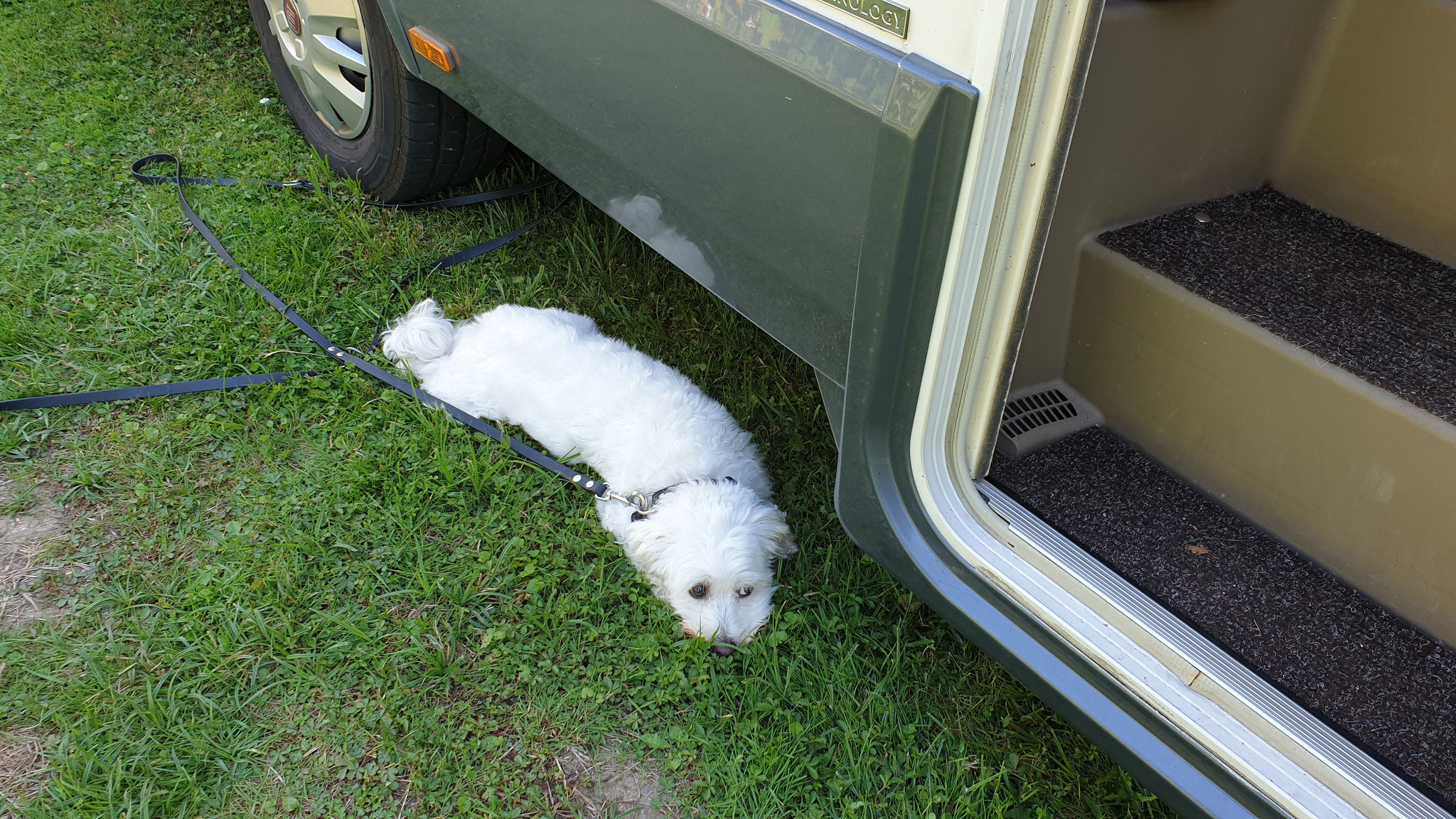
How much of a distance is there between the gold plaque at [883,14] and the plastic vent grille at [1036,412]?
40.3 inches

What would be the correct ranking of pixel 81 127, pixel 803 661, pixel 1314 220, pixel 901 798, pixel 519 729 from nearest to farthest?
pixel 901 798 < pixel 519 729 < pixel 803 661 < pixel 1314 220 < pixel 81 127

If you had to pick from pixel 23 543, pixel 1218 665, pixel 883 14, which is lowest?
pixel 23 543

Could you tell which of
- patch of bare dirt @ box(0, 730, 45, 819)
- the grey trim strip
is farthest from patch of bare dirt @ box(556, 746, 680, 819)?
patch of bare dirt @ box(0, 730, 45, 819)

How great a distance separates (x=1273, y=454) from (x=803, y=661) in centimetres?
114

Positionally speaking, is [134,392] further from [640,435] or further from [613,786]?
[613,786]

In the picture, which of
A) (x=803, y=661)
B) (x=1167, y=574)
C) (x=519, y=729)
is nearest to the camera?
(x=1167, y=574)

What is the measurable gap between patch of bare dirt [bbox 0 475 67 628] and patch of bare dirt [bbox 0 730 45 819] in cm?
33

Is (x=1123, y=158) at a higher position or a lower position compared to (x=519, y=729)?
higher

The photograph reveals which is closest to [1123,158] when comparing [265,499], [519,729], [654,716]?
[654,716]

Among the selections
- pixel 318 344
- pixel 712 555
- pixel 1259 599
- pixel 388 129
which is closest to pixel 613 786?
pixel 712 555

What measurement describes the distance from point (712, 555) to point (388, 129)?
6.47 ft

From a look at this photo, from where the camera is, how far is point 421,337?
2668 mm

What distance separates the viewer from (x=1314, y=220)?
2297mm

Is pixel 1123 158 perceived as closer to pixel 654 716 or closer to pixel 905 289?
pixel 905 289
